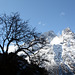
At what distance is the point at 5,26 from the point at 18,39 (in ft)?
11.0

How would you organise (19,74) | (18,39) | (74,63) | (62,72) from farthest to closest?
(74,63) < (62,72) < (18,39) < (19,74)

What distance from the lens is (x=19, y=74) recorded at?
13672 mm

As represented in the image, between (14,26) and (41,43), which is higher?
(14,26)

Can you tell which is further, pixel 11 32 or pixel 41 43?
pixel 41 43

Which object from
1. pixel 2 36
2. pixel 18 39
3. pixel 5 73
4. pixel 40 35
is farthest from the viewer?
pixel 40 35

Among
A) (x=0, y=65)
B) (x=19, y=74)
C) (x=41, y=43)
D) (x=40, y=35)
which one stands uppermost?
(x=40, y=35)

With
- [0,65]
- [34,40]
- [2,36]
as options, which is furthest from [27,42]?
[0,65]

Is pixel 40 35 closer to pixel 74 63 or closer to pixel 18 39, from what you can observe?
pixel 18 39

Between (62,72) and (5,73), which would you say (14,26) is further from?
(62,72)

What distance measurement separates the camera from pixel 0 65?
13039 mm

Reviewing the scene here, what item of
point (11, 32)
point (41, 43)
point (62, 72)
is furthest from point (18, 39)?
point (62, 72)

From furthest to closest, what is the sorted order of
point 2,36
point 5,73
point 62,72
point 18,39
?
point 62,72 → point 2,36 → point 18,39 → point 5,73

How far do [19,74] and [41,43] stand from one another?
20.1ft

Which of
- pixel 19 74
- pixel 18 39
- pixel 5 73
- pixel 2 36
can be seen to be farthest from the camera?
pixel 2 36
